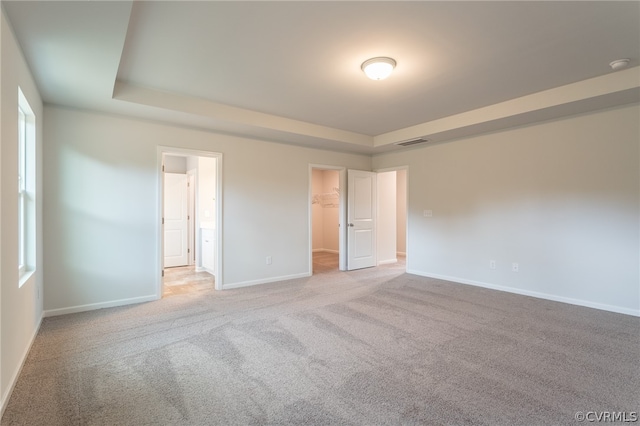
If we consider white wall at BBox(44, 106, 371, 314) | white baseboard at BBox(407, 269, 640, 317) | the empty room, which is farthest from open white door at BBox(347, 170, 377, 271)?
white wall at BBox(44, 106, 371, 314)

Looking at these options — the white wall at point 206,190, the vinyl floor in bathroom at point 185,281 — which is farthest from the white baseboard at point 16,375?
the white wall at point 206,190

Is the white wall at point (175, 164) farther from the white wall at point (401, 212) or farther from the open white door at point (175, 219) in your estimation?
the white wall at point (401, 212)

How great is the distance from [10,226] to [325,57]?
269cm

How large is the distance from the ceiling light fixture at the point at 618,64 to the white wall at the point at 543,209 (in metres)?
0.84

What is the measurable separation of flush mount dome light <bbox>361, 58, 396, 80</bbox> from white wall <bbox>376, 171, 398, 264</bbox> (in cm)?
394

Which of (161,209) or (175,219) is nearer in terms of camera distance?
(161,209)

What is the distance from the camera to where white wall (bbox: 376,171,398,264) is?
6848mm

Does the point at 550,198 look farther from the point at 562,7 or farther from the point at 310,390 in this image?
the point at 310,390

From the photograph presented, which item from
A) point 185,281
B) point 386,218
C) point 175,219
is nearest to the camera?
point 185,281

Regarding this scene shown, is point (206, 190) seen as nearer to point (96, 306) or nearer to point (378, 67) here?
point (96, 306)

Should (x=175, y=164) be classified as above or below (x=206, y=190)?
above

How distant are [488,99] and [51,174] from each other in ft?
17.1

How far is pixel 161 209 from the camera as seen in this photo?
408 centimetres

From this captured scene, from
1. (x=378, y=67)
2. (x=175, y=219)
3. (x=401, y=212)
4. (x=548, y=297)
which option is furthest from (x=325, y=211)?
(x=378, y=67)
